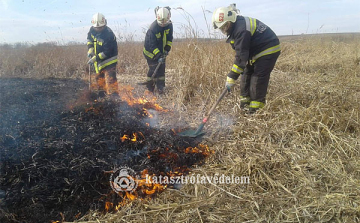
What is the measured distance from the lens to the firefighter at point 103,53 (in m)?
5.64

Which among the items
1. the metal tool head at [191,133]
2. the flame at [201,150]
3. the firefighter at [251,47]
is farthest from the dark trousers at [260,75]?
the flame at [201,150]

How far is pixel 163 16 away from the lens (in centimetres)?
548

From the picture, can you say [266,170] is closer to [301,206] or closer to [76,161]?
[301,206]

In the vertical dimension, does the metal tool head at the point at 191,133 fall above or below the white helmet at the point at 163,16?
below

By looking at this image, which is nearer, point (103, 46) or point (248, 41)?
point (248, 41)

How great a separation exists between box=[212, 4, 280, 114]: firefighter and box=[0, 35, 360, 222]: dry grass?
43 cm

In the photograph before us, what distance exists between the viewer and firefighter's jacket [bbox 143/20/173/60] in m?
5.70

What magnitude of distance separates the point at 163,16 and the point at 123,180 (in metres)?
4.23

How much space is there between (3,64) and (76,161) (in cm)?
893

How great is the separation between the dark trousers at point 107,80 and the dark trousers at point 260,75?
3512 millimetres

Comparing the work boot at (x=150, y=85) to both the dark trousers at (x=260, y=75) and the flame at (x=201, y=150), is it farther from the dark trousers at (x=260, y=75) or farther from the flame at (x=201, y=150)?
the flame at (x=201, y=150)

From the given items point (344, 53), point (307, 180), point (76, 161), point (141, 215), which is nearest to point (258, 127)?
point (307, 180)

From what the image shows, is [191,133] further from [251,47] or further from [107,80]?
[107,80]

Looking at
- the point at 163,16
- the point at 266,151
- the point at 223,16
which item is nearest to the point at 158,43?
the point at 163,16
